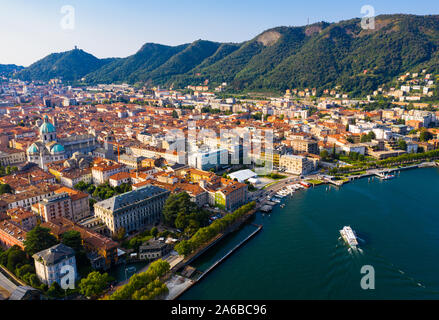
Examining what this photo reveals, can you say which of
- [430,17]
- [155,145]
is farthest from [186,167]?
[430,17]

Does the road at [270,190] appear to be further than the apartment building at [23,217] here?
Yes

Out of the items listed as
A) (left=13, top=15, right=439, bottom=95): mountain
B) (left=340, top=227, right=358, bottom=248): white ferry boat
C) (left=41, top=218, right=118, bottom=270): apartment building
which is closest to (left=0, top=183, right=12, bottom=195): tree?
(left=41, top=218, right=118, bottom=270): apartment building

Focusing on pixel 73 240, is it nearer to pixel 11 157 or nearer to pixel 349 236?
pixel 349 236

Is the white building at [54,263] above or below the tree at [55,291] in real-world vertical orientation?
above

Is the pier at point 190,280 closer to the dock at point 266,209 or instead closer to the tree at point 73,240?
the dock at point 266,209

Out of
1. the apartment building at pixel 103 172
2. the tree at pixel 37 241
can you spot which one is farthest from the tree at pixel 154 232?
the apartment building at pixel 103 172

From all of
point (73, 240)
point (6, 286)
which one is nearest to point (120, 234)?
point (73, 240)

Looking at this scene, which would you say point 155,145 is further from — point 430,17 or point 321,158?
point 430,17
